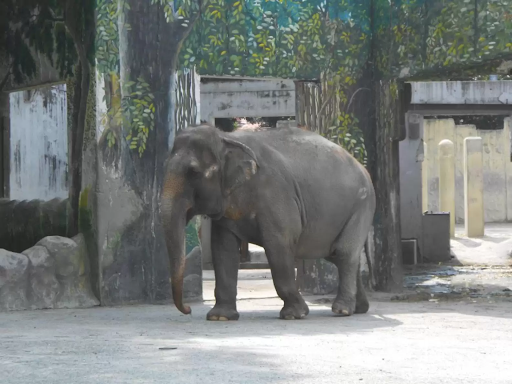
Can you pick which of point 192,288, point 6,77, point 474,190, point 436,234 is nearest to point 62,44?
point 6,77

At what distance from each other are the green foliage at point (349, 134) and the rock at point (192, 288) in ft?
7.06

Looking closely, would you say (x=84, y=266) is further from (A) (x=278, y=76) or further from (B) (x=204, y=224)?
(B) (x=204, y=224)

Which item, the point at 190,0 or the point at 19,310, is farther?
the point at 190,0

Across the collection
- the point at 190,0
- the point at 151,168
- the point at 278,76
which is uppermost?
the point at 190,0

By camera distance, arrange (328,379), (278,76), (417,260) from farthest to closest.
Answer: (417,260) → (278,76) → (328,379)

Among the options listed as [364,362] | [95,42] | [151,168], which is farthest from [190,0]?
[364,362]

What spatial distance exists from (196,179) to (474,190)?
55.1 feet

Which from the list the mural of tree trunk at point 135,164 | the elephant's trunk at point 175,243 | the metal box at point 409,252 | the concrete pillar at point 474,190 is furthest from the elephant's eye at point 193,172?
the concrete pillar at point 474,190

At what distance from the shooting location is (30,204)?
484 inches

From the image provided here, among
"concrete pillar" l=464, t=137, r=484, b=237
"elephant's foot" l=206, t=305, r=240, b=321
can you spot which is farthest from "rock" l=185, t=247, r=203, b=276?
"concrete pillar" l=464, t=137, r=484, b=237

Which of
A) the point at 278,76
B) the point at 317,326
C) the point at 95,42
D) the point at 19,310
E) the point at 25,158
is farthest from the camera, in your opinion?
the point at 25,158

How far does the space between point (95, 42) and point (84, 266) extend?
7.16ft

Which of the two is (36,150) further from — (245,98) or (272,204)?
(272,204)

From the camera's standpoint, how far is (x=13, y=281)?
988 cm
